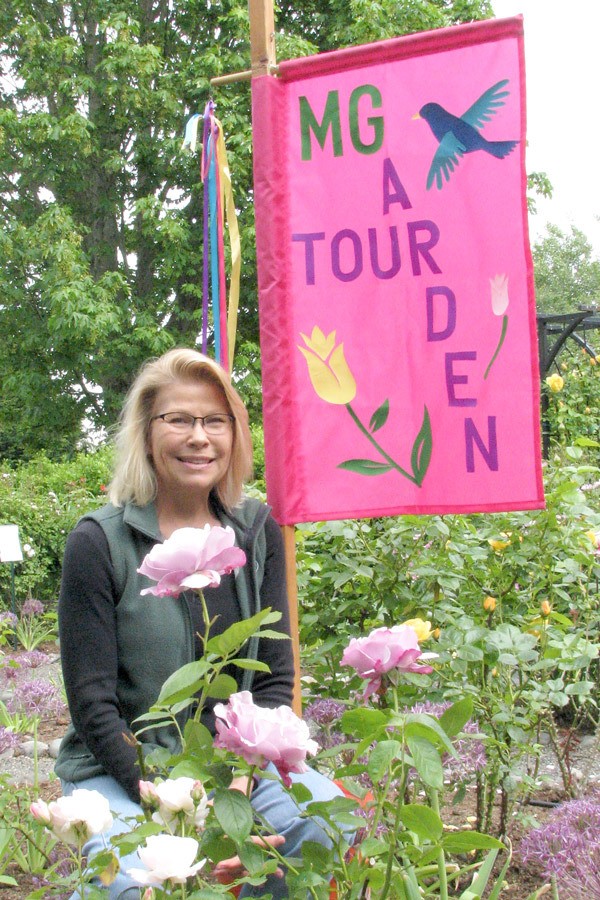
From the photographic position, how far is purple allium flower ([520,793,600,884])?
1348 mm

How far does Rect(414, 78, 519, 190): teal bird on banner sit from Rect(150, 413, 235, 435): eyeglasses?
62 cm

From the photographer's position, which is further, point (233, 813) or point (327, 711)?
point (327, 711)

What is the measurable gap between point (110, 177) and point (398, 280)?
1135cm

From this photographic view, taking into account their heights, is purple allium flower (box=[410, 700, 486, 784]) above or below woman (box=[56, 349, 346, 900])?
below

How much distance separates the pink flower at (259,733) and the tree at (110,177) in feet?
31.2

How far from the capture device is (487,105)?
5.92 ft

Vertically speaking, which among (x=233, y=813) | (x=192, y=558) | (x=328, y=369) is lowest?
(x=233, y=813)

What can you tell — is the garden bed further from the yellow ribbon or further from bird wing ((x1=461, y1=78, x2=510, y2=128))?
bird wing ((x1=461, y1=78, x2=510, y2=128))

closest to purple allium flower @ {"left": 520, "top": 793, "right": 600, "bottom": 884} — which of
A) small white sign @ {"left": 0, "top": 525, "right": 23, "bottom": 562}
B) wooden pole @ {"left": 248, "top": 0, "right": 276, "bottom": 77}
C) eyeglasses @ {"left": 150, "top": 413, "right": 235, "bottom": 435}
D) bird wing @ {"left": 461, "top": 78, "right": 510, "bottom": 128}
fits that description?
eyeglasses @ {"left": 150, "top": 413, "right": 235, "bottom": 435}

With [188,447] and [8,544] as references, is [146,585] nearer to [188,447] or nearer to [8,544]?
[188,447]

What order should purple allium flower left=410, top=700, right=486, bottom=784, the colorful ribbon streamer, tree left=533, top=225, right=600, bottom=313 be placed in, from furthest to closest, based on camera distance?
tree left=533, top=225, right=600, bottom=313 < the colorful ribbon streamer < purple allium flower left=410, top=700, right=486, bottom=784

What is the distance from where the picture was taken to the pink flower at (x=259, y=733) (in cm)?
85

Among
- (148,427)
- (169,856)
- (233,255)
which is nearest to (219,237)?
(233,255)

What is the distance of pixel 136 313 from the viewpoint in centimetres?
1133
